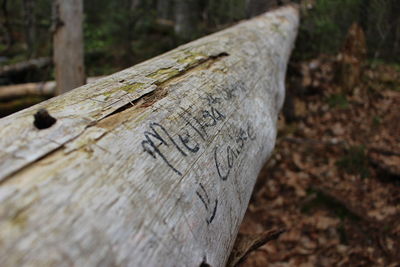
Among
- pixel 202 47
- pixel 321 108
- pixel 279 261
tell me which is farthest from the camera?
pixel 321 108

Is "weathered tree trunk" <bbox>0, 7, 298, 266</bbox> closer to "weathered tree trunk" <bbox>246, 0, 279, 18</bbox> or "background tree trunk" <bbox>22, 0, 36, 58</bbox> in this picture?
"weathered tree trunk" <bbox>246, 0, 279, 18</bbox>

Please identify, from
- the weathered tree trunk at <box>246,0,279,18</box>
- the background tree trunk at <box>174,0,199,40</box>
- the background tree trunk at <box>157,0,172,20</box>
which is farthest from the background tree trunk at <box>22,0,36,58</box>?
the weathered tree trunk at <box>246,0,279,18</box>

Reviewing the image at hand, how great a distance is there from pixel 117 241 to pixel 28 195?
0.22 m

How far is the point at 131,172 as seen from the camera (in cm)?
85

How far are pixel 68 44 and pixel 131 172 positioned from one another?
4.69 meters

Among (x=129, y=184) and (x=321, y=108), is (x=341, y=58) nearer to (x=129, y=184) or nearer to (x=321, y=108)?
(x=321, y=108)

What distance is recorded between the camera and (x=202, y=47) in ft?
6.22

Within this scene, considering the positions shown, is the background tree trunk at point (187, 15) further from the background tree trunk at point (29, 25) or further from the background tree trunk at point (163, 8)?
the background tree trunk at point (163, 8)

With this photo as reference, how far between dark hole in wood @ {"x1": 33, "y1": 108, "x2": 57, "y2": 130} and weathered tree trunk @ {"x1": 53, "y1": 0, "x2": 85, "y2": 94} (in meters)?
4.42

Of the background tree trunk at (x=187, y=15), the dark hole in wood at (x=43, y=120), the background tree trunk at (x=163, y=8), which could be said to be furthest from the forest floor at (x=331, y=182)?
the background tree trunk at (x=163, y=8)

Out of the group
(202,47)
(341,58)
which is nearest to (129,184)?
(202,47)

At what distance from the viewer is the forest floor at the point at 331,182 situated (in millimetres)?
2906

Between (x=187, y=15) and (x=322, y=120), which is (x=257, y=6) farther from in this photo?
(x=187, y=15)

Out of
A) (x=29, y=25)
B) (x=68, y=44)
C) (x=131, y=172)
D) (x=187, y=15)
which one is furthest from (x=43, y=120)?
(x=29, y=25)
